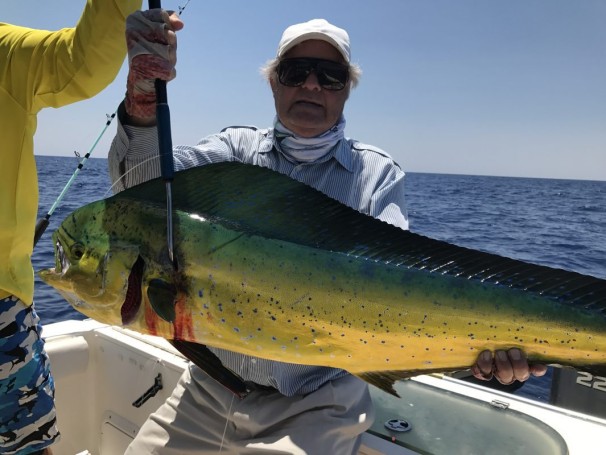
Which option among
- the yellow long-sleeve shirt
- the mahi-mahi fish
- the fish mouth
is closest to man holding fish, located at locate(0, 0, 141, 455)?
the yellow long-sleeve shirt

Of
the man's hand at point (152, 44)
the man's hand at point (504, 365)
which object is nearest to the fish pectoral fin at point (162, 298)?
the man's hand at point (152, 44)

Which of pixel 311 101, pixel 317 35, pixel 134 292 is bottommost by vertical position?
pixel 134 292

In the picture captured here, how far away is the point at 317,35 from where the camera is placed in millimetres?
2562

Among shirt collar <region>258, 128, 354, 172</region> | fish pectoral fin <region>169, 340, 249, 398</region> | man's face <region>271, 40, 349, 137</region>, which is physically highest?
man's face <region>271, 40, 349, 137</region>

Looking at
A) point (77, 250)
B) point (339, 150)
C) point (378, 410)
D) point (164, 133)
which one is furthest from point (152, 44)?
point (378, 410)

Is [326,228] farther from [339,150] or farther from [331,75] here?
[331,75]

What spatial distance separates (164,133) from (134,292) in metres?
0.48

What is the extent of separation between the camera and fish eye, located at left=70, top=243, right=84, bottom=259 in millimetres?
1544

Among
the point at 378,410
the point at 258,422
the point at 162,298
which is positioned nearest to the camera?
the point at 162,298

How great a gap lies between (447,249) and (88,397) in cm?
323

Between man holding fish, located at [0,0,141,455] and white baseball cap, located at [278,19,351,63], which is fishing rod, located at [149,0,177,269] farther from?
white baseball cap, located at [278,19,351,63]

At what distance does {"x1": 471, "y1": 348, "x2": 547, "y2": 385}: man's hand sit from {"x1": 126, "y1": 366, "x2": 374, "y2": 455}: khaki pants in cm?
94

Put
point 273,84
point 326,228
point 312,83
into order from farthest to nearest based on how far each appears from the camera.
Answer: point 273,84
point 312,83
point 326,228

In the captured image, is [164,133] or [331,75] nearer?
[164,133]
